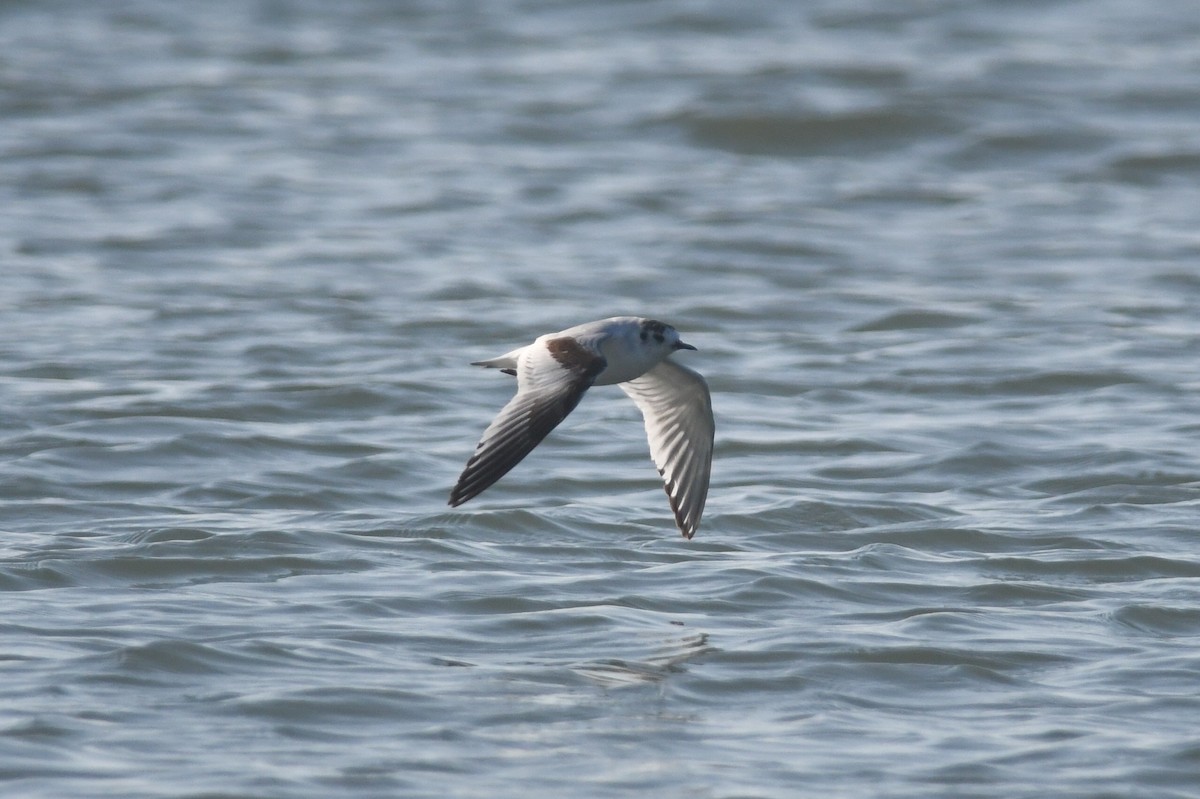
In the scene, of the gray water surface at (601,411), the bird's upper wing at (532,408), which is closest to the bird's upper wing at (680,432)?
the gray water surface at (601,411)

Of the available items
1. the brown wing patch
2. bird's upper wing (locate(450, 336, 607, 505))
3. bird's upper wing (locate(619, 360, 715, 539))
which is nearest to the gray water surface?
bird's upper wing (locate(619, 360, 715, 539))

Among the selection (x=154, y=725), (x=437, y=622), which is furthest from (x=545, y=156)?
(x=154, y=725)

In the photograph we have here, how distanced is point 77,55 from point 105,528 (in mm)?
15097

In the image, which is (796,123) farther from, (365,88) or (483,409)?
(483,409)

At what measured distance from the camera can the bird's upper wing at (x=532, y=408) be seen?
6.77 m

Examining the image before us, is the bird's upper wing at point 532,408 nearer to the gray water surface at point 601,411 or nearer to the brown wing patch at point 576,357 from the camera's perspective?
the brown wing patch at point 576,357

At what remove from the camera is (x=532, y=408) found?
703cm

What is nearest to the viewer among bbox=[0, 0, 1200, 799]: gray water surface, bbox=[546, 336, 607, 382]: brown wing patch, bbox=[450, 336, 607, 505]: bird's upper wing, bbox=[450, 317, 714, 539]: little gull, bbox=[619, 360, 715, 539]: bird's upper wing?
bbox=[0, 0, 1200, 799]: gray water surface

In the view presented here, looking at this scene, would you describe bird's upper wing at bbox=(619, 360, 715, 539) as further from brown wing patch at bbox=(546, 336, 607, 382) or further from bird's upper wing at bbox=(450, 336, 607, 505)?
bird's upper wing at bbox=(450, 336, 607, 505)

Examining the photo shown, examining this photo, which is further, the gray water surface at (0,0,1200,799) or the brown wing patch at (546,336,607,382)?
the brown wing patch at (546,336,607,382)

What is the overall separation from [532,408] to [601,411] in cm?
428

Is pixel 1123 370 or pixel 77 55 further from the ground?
pixel 77 55

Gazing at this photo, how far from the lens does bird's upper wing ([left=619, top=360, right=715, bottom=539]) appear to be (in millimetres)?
8383

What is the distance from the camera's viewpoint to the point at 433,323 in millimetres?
13234
